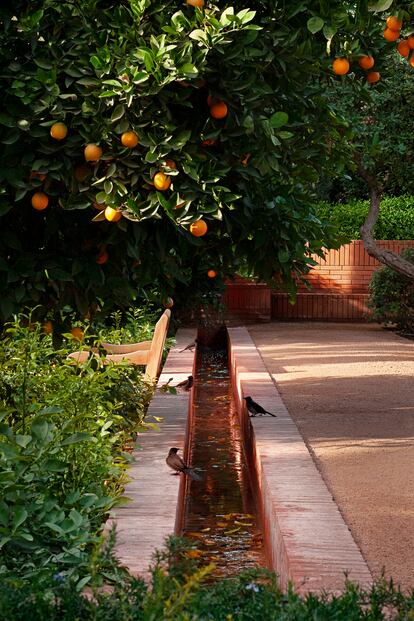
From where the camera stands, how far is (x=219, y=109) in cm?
509

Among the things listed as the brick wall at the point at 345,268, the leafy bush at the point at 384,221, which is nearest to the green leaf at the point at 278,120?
the brick wall at the point at 345,268

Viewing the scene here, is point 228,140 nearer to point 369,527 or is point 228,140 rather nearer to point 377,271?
point 369,527

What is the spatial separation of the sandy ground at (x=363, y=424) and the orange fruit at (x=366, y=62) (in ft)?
7.24

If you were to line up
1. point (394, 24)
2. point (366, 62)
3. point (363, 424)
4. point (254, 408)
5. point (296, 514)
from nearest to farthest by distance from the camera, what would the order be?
point (394, 24) → point (296, 514) → point (366, 62) → point (254, 408) → point (363, 424)

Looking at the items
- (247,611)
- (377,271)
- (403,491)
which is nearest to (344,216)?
(377,271)

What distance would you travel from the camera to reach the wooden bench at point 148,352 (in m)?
8.95

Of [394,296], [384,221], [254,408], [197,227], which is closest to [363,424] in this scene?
[254,408]

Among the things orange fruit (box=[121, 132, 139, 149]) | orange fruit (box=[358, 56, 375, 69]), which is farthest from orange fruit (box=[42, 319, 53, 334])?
orange fruit (box=[358, 56, 375, 69])

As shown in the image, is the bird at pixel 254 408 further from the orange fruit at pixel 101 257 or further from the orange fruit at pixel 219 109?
the orange fruit at pixel 219 109

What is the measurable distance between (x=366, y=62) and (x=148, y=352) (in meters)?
4.16

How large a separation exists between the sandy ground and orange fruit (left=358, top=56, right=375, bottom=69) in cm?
221

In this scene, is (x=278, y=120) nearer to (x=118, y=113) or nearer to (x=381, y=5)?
(x=118, y=113)

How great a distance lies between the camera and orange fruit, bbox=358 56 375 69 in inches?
231

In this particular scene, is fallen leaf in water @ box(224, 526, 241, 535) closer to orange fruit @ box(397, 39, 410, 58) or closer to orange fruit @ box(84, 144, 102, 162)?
orange fruit @ box(84, 144, 102, 162)
